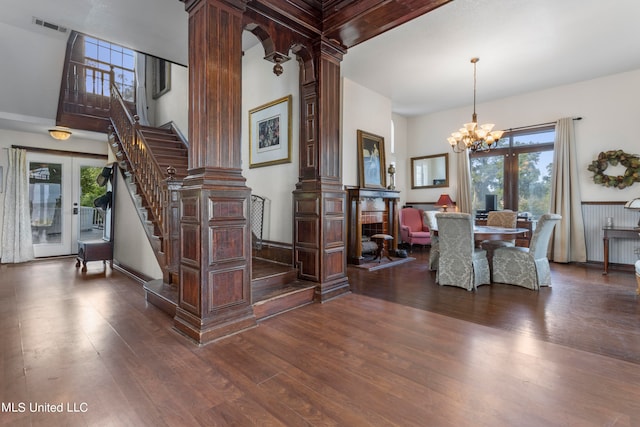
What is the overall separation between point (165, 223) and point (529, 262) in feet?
14.8

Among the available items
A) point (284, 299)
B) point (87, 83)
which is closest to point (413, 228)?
point (284, 299)

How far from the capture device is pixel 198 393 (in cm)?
171

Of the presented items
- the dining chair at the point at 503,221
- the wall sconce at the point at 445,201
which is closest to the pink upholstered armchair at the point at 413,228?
the wall sconce at the point at 445,201

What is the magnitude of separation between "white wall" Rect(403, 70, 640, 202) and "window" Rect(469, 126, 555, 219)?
1.18 ft

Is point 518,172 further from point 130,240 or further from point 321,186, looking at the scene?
point 130,240

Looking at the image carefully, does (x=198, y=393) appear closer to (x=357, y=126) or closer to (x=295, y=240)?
(x=295, y=240)

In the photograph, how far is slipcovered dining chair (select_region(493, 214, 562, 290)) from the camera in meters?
3.77

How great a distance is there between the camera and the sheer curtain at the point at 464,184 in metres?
6.74

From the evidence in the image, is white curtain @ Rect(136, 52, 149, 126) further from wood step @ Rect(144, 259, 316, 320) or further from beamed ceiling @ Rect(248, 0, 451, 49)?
beamed ceiling @ Rect(248, 0, 451, 49)

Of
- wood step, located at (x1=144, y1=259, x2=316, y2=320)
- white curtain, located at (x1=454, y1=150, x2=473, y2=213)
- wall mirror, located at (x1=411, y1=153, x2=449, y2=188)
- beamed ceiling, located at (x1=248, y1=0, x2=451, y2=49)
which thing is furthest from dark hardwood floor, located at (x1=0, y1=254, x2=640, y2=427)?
wall mirror, located at (x1=411, y1=153, x2=449, y2=188)

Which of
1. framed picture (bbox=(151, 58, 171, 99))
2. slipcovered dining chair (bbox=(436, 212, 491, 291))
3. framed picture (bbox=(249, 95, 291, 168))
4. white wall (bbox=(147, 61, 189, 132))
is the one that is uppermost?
framed picture (bbox=(151, 58, 171, 99))

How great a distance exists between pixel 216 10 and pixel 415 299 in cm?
341

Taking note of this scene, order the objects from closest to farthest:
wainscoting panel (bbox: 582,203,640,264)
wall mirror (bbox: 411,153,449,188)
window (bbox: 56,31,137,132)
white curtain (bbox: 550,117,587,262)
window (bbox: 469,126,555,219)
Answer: wainscoting panel (bbox: 582,203,640,264)
white curtain (bbox: 550,117,587,262)
window (bbox: 56,31,137,132)
window (bbox: 469,126,555,219)
wall mirror (bbox: 411,153,449,188)
